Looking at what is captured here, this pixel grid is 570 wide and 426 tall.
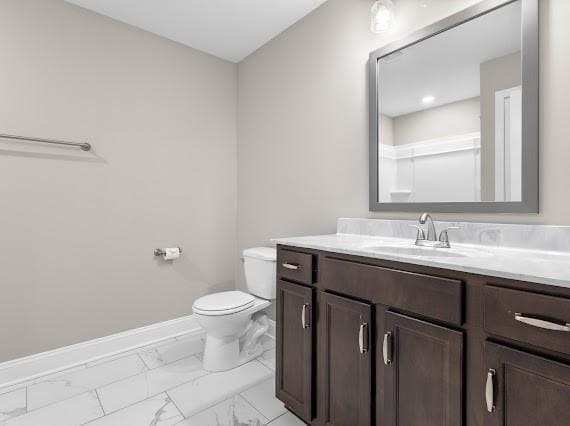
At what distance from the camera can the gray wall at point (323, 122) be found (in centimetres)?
117

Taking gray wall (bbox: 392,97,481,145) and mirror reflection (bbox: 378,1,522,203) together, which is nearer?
mirror reflection (bbox: 378,1,522,203)

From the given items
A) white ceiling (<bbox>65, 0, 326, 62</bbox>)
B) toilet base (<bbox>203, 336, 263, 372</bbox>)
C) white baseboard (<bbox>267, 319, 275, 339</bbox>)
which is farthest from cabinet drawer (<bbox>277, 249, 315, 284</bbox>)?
white ceiling (<bbox>65, 0, 326, 62</bbox>)

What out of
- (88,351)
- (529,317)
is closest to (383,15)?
(529,317)

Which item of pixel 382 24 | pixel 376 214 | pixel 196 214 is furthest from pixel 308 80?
pixel 196 214

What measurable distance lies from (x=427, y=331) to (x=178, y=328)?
2088 millimetres

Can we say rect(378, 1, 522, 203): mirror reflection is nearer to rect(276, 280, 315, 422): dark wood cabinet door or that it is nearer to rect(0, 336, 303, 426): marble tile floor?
rect(276, 280, 315, 422): dark wood cabinet door

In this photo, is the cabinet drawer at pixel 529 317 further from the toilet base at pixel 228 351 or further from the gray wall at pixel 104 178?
the gray wall at pixel 104 178

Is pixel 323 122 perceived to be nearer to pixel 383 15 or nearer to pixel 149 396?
pixel 383 15

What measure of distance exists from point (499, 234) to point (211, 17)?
2.19m

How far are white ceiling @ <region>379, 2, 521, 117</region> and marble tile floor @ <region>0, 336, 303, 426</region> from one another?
1.72 m

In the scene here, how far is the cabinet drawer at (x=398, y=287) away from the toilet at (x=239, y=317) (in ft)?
2.74

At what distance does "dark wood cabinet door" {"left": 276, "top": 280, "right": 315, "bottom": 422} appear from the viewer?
1393 mm

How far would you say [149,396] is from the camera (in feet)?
5.61

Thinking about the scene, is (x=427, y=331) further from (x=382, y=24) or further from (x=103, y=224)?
(x=103, y=224)
